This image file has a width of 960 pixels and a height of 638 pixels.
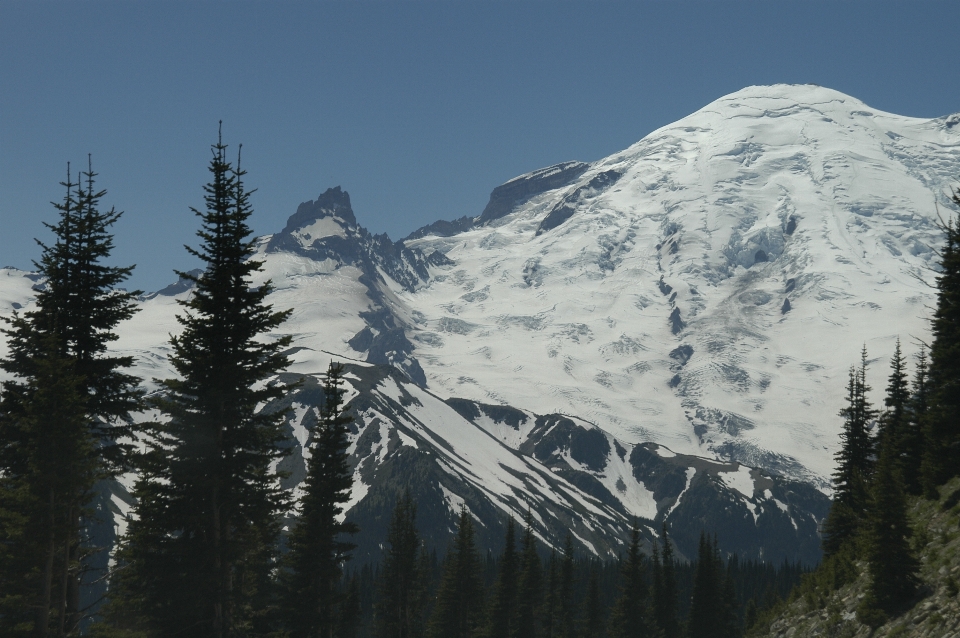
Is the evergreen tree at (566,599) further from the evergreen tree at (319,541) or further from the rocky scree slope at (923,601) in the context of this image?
the rocky scree slope at (923,601)

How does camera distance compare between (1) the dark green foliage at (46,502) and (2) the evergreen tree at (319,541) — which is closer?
(1) the dark green foliage at (46,502)

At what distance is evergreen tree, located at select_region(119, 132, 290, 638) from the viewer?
104 ft

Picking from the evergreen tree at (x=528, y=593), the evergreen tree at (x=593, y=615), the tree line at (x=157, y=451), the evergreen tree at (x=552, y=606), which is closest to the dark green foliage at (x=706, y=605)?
the evergreen tree at (x=552, y=606)

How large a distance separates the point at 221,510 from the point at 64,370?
244 inches

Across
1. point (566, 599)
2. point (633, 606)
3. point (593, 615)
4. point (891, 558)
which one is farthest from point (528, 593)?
point (891, 558)

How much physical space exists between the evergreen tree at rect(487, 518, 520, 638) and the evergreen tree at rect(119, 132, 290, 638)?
2547 inches

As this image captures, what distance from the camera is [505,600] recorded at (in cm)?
9594

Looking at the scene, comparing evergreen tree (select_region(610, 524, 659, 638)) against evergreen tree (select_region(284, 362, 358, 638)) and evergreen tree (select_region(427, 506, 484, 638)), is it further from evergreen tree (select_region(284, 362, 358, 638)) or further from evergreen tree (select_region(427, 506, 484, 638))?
evergreen tree (select_region(284, 362, 358, 638))

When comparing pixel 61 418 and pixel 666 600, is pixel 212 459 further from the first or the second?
pixel 666 600

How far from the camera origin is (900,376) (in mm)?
68688

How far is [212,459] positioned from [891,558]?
64.1ft

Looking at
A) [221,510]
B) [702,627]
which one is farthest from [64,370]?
[702,627]

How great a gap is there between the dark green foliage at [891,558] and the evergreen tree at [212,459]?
17.3 metres

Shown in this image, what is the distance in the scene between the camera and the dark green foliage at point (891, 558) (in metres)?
30.8
